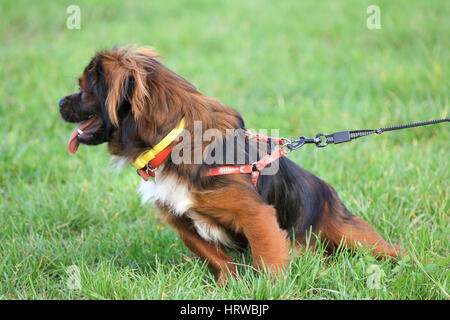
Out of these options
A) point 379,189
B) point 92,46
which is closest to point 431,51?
point 379,189

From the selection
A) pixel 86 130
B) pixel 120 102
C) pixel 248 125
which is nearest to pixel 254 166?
pixel 120 102

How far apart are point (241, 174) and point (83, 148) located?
110 inches

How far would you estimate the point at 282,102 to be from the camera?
17.7ft

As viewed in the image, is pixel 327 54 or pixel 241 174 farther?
pixel 327 54

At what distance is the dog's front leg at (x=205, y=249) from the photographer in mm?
2707

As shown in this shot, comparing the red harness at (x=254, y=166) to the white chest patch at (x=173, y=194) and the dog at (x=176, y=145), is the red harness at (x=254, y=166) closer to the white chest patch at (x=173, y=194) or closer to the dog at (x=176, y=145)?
the dog at (x=176, y=145)

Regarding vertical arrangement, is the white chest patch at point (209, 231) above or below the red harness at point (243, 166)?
below

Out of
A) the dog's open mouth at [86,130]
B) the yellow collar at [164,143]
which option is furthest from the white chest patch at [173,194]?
the dog's open mouth at [86,130]

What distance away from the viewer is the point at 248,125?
507cm

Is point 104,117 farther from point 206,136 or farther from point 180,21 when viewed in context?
point 180,21

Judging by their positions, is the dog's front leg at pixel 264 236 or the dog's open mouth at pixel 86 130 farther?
the dog's open mouth at pixel 86 130

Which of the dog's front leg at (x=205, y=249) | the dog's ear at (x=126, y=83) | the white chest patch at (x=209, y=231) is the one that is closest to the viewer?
the dog's ear at (x=126, y=83)

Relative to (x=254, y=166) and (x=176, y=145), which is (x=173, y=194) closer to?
(x=176, y=145)

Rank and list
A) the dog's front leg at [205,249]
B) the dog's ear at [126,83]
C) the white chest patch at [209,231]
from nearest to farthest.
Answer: the dog's ear at [126,83]
the white chest patch at [209,231]
the dog's front leg at [205,249]
